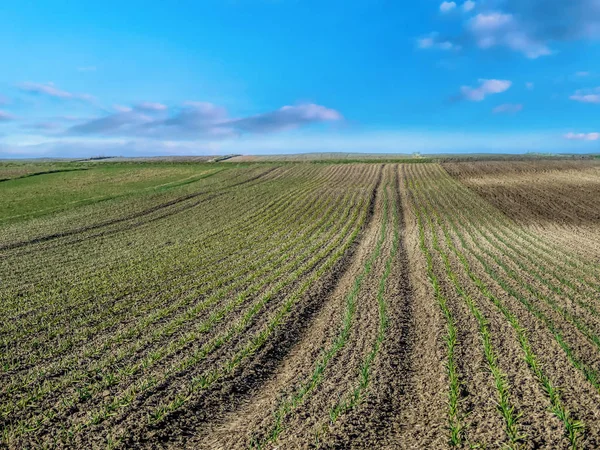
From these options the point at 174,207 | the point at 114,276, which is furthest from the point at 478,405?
the point at 174,207

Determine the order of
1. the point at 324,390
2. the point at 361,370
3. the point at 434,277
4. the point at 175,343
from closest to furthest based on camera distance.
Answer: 1. the point at 324,390
2. the point at 361,370
3. the point at 175,343
4. the point at 434,277

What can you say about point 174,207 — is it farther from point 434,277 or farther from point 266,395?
point 266,395

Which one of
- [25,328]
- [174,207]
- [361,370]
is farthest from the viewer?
[174,207]

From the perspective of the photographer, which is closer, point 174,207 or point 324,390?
point 324,390

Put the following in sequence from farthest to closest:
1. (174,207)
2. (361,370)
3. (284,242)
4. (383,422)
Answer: (174,207), (284,242), (361,370), (383,422)

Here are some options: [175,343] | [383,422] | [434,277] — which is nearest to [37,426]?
[175,343]

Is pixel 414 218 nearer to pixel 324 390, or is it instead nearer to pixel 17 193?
pixel 324 390
